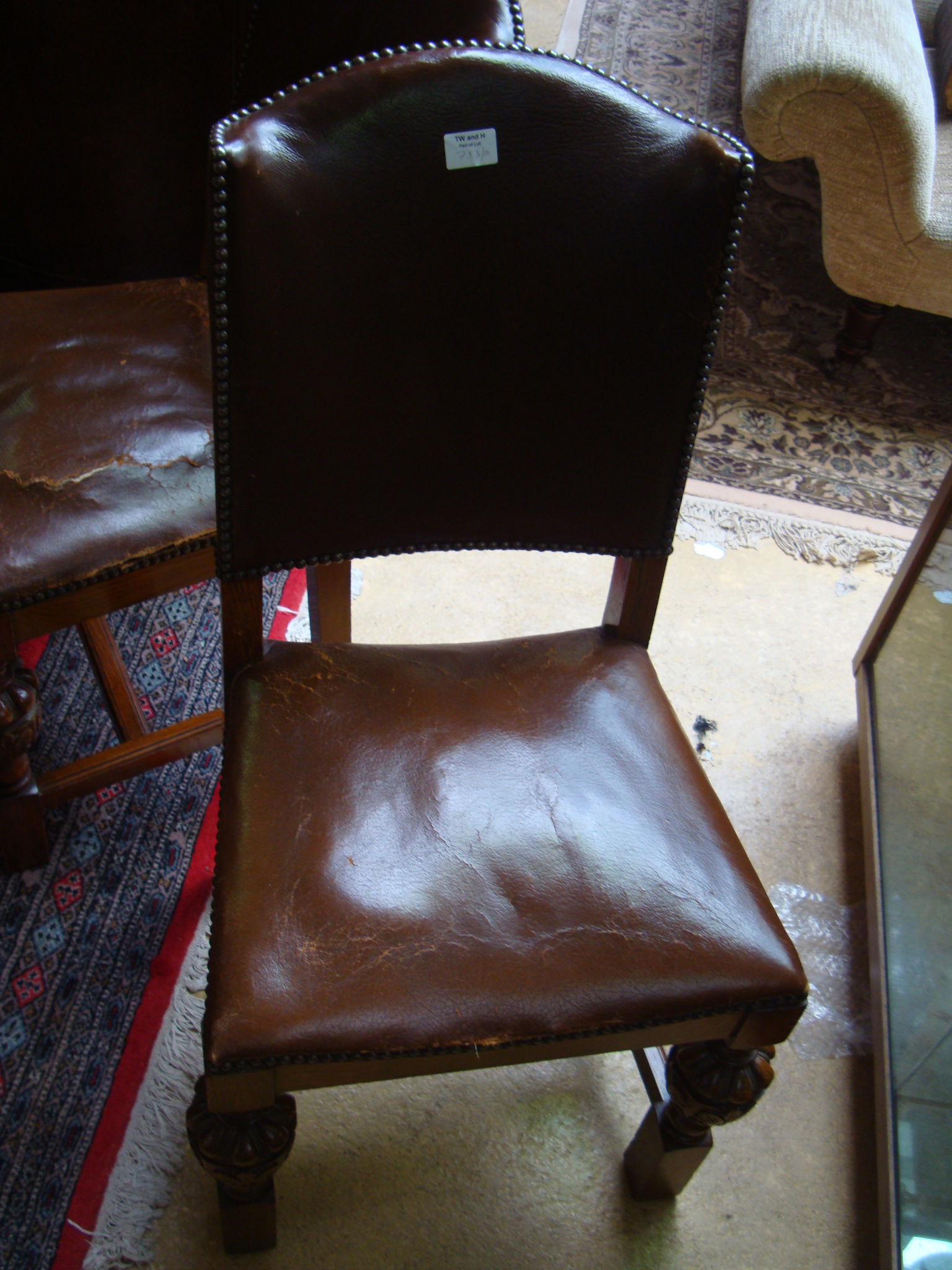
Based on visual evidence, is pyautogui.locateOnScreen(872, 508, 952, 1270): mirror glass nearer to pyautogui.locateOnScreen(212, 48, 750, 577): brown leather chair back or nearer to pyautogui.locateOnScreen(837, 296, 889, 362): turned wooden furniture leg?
pyautogui.locateOnScreen(212, 48, 750, 577): brown leather chair back

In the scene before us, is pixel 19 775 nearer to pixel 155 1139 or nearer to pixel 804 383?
pixel 155 1139

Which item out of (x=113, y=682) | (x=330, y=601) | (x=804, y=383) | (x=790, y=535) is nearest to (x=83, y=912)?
(x=113, y=682)

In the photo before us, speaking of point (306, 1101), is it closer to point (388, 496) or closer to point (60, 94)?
point (388, 496)

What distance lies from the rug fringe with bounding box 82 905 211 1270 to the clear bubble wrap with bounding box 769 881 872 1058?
74 cm

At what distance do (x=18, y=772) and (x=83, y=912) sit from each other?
20 cm

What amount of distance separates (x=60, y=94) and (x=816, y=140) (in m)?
1.33

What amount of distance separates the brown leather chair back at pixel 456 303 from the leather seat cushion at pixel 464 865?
16 cm

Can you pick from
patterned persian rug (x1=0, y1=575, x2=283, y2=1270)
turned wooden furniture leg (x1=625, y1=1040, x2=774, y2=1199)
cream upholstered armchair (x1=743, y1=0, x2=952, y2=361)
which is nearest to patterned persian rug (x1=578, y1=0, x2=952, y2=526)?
cream upholstered armchair (x1=743, y1=0, x2=952, y2=361)

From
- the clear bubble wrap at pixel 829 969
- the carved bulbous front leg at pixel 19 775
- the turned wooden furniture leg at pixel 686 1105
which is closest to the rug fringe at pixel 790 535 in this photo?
the clear bubble wrap at pixel 829 969

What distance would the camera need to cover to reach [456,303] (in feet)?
2.81

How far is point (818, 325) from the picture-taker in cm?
232

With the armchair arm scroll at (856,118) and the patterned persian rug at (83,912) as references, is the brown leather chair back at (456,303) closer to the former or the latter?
the patterned persian rug at (83,912)

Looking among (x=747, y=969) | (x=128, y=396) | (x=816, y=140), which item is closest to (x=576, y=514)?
(x=747, y=969)

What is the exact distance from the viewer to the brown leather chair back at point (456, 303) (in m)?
0.78
